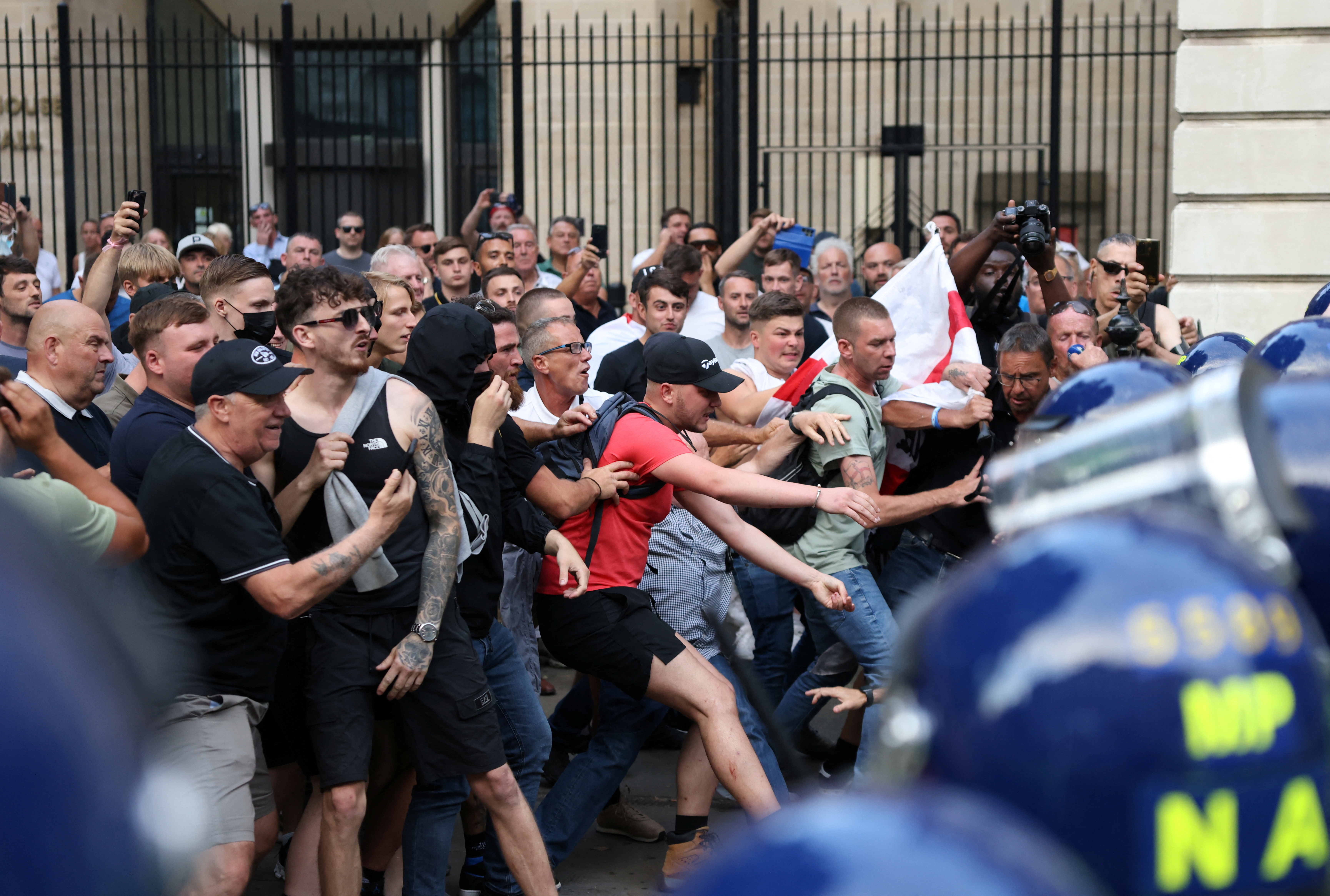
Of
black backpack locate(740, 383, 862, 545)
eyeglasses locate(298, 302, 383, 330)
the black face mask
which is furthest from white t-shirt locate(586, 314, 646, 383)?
eyeglasses locate(298, 302, 383, 330)

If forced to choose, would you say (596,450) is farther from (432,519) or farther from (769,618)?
(769,618)

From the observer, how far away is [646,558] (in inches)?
193

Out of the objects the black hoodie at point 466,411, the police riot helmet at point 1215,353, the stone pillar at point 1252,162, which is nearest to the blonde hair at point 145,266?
the black hoodie at point 466,411

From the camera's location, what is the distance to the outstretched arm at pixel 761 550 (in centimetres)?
464

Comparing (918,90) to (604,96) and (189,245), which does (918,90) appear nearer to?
(604,96)

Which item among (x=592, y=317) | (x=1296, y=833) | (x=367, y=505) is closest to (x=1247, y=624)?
(x=1296, y=833)

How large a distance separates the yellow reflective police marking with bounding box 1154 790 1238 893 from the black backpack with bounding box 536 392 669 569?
3.49 metres

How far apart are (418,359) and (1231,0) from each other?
625cm

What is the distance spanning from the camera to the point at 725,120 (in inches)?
576

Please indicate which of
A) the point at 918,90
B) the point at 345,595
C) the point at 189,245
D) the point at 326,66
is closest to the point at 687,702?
the point at 345,595

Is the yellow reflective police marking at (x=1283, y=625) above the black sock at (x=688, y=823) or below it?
above

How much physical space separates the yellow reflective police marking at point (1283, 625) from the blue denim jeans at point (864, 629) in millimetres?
3697

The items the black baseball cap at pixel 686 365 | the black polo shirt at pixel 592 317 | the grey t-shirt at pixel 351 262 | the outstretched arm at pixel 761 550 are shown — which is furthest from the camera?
the grey t-shirt at pixel 351 262

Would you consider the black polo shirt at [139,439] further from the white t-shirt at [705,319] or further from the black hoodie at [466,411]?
the white t-shirt at [705,319]
